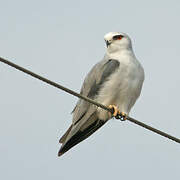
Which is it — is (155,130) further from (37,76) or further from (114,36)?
(114,36)

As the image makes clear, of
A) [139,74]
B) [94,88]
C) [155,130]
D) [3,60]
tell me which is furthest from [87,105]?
[3,60]

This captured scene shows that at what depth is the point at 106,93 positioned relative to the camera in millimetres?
6703

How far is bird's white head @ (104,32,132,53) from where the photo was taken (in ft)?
23.8

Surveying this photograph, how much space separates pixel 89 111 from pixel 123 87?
0.54 metres

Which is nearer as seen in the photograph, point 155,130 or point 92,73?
point 155,130

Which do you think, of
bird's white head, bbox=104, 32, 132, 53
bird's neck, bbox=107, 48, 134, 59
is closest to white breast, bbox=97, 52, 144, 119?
bird's neck, bbox=107, 48, 134, 59

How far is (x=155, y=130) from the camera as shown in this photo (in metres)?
4.78

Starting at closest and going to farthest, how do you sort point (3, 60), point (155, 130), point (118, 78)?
1. point (3, 60)
2. point (155, 130)
3. point (118, 78)

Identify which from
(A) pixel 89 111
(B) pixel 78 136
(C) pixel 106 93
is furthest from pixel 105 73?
(B) pixel 78 136

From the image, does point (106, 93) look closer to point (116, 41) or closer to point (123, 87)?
point (123, 87)

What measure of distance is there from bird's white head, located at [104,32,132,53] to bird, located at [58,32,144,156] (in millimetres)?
193

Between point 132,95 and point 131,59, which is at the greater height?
point 131,59

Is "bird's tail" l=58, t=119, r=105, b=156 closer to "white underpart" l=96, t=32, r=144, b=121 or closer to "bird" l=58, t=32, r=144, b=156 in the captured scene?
"bird" l=58, t=32, r=144, b=156

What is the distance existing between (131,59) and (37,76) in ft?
8.58
